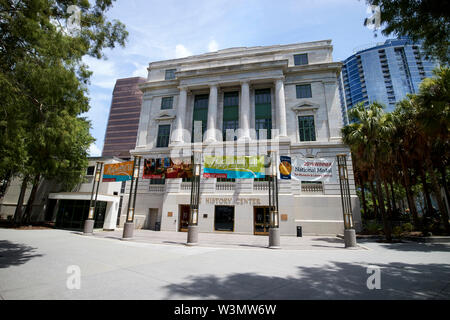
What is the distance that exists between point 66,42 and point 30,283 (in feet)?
23.8

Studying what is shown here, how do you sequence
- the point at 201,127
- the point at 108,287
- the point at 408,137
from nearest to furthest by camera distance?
1. the point at 108,287
2. the point at 408,137
3. the point at 201,127

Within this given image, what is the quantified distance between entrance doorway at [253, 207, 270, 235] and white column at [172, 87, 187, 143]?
13137 mm

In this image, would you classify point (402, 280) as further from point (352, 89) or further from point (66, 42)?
point (352, 89)

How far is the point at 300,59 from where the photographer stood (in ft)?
96.5

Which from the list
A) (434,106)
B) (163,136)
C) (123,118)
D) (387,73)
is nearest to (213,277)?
(434,106)

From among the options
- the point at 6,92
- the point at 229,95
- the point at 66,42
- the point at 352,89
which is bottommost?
the point at 6,92

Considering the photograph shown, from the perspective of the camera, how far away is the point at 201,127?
94.7ft

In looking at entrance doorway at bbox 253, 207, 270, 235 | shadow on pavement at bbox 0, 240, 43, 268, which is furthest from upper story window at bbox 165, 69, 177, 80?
shadow on pavement at bbox 0, 240, 43, 268

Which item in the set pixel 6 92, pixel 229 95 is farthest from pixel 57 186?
pixel 6 92

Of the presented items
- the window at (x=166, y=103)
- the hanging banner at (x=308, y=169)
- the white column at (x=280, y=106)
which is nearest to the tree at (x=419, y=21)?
the hanging banner at (x=308, y=169)

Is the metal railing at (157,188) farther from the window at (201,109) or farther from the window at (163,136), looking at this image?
the window at (201,109)

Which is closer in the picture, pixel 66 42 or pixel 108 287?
pixel 108 287

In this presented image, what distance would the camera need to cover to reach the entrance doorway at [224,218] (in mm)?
23609

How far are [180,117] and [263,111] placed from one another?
11.1m
